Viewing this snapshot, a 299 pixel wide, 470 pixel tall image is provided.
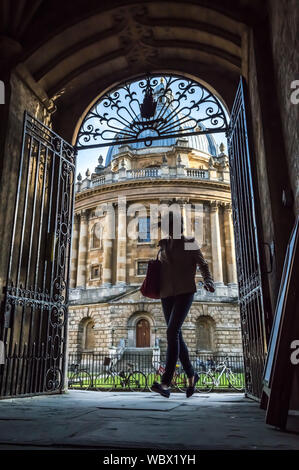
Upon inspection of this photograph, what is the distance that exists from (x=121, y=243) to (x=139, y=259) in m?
2.19

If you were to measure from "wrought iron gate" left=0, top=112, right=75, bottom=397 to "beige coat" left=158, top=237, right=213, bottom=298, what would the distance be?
204 cm

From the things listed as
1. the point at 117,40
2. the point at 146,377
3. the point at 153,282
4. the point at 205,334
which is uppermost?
the point at 117,40

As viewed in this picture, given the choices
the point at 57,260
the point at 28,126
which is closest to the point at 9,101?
the point at 28,126

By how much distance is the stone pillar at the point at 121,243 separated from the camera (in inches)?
1281

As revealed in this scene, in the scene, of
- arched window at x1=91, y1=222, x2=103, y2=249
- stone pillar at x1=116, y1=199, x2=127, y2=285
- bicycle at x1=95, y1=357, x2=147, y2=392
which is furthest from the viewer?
arched window at x1=91, y1=222, x2=103, y2=249

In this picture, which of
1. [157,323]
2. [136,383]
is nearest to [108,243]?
[157,323]

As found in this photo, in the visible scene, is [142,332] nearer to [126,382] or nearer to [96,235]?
[96,235]

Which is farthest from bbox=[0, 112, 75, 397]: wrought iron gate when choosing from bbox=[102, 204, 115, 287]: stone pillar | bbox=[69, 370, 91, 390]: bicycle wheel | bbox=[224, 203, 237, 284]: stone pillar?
bbox=[224, 203, 237, 284]: stone pillar

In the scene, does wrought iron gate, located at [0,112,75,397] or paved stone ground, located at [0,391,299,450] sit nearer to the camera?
paved stone ground, located at [0,391,299,450]

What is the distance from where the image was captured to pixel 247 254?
210 inches

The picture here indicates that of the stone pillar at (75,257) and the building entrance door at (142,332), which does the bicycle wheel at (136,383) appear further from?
the stone pillar at (75,257)

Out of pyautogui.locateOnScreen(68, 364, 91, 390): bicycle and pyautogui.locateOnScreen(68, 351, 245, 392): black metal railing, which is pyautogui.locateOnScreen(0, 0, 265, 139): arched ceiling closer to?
pyautogui.locateOnScreen(68, 351, 245, 392): black metal railing

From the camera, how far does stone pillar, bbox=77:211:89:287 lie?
34.4 meters

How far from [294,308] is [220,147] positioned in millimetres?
38807
